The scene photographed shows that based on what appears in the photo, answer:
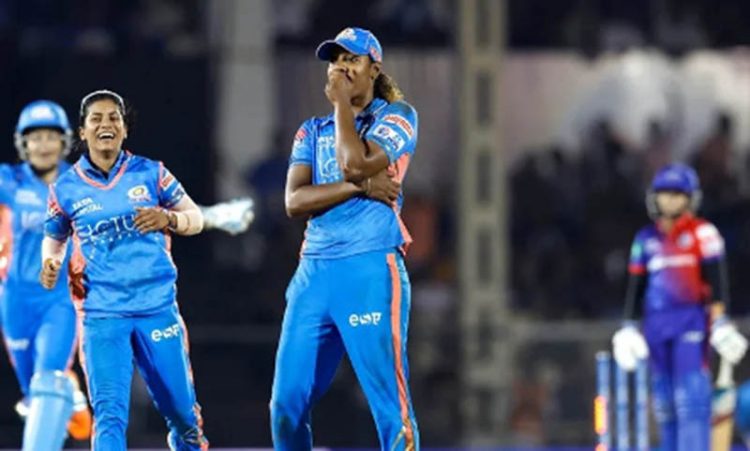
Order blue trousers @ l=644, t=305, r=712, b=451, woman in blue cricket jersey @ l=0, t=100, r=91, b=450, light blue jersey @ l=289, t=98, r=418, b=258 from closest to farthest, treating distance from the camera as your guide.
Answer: light blue jersey @ l=289, t=98, r=418, b=258
woman in blue cricket jersey @ l=0, t=100, r=91, b=450
blue trousers @ l=644, t=305, r=712, b=451

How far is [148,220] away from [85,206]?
242mm

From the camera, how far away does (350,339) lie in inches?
240

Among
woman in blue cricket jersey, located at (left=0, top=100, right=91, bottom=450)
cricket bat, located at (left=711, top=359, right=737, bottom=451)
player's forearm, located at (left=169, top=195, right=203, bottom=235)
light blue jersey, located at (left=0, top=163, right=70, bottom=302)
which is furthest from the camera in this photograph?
cricket bat, located at (left=711, top=359, right=737, bottom=451)

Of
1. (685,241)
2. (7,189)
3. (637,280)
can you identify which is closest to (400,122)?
(7,189)

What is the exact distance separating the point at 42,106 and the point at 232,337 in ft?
14.5

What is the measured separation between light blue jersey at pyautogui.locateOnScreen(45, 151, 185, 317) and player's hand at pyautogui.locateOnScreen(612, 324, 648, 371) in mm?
3350

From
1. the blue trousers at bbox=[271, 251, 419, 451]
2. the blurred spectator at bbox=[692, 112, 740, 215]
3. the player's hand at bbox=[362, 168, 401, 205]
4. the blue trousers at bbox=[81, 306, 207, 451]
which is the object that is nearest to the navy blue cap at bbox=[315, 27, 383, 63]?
the player's hand at bbox=[362, 168, 401, 205]

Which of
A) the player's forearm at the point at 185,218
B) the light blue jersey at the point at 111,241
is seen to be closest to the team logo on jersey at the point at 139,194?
the light blue jersey at the point at 111,241

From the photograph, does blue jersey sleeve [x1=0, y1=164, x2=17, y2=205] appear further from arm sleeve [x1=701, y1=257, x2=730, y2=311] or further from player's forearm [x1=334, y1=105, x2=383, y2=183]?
arm sleeve [x1=701, y1=257, x2=730, y2=311]

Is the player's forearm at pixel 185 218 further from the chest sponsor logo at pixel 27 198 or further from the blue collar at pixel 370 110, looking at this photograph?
the chest sponsor logo at pixel 27 198

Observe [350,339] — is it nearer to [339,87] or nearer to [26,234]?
[339,87]

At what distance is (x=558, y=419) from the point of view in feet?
41.6

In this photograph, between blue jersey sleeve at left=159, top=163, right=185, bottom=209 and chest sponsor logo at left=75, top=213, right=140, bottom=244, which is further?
blue jersey sleeve at left=159, top=163, right=185, bottom=209

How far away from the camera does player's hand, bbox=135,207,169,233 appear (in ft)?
21.3
